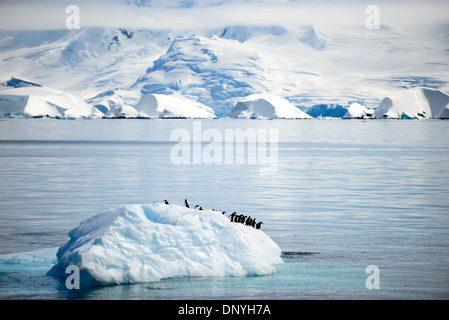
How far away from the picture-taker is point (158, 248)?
39.9ft

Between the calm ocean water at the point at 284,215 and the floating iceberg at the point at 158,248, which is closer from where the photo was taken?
the calm ocean water at the point at 284,215

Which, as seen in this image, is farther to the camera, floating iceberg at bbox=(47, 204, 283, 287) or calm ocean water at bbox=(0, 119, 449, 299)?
floating iceberg at bbox=(47, 204, 283, 287)

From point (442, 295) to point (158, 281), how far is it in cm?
493

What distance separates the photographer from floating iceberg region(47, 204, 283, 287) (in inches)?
459

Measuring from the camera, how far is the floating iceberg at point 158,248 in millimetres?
11664

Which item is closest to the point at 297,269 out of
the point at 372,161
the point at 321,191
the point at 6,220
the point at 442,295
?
the point at 442,295

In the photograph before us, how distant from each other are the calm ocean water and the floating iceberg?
0.31 metres

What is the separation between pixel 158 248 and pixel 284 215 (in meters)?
9.04

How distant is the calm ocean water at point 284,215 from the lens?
37.7ft

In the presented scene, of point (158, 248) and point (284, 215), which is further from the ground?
point (158, 248)

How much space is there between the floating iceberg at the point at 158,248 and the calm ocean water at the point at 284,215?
307mm

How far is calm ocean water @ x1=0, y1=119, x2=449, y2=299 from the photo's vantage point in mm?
11492
